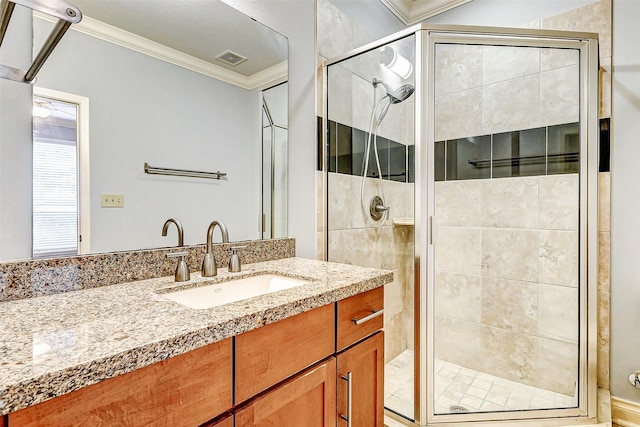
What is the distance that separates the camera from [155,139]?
1.26m

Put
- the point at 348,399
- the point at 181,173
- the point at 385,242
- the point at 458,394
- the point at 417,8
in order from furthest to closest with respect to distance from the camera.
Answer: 1. the point at 417,8
2. the point at 385,242
3. the point at 458,394
4. the point at 181,173
5. the point at 348,399

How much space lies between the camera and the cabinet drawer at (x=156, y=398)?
52 cm

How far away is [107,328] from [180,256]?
0.55 m

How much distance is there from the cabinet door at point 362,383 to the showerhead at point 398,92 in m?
1.14

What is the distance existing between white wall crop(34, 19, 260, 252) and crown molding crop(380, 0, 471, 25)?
1.43 meters

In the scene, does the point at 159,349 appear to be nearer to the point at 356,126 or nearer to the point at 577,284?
the point at 356,126

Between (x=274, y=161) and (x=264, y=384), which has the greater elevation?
(x=274, y=161)

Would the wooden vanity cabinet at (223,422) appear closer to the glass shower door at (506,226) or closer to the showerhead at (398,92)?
the glass shower door at (506,226)

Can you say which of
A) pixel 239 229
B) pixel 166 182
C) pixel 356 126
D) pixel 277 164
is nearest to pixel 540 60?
pixel 356 126

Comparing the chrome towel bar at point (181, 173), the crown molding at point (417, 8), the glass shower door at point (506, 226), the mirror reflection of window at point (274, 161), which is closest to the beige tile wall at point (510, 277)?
the glass shower door at point (506, 226)

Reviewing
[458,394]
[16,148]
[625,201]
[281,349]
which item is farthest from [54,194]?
[625,201]

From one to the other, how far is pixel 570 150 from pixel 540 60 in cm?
51

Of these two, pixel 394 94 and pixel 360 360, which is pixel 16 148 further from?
pixel 394 94

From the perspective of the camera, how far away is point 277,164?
5.61ft
